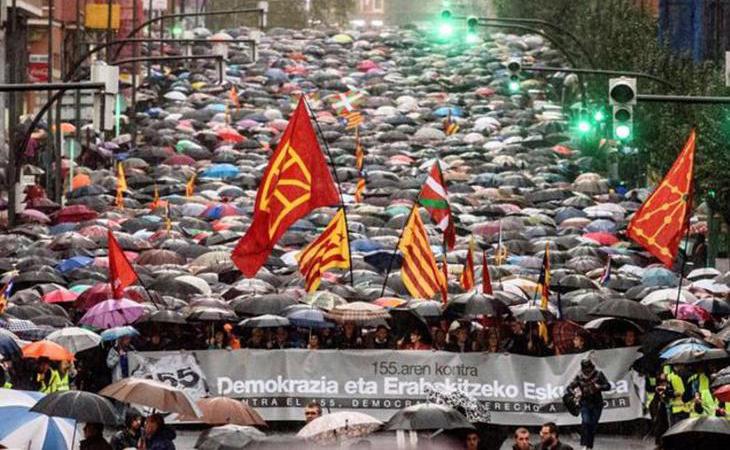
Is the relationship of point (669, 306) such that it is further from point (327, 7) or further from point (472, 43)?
point (327, 7)

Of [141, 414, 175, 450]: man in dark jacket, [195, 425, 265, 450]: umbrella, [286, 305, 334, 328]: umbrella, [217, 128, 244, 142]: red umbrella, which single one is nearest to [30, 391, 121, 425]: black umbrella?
[195, 425, 265, 450]: umbrella

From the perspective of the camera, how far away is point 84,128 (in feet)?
231

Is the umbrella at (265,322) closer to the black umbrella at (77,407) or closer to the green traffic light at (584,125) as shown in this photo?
the black umbrella at (77,407)

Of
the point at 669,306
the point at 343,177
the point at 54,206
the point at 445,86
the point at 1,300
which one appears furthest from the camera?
the point at 445,86

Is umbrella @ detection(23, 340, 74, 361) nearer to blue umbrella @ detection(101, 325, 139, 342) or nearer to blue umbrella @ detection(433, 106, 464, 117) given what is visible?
blue umbrella @ detection(101, 325, 139, 342)

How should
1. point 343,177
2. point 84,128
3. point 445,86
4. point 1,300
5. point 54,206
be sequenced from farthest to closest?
point 445,86 → point 84,128 → point 343,177 → point 54,206 → point 1,300

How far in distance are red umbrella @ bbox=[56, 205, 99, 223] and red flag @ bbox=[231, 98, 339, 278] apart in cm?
2022

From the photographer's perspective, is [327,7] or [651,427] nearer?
[651,427]

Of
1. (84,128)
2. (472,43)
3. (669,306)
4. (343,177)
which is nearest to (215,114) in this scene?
(84,128)

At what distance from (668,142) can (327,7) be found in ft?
322

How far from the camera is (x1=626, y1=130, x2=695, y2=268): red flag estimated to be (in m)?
27.6

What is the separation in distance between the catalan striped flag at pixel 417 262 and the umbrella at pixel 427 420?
11.4m

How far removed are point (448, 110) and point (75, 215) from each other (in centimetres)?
3110

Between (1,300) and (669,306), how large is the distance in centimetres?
913
